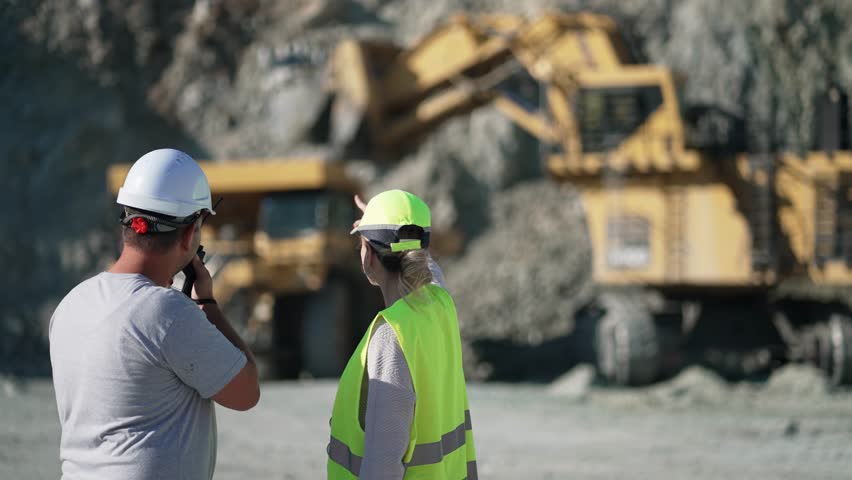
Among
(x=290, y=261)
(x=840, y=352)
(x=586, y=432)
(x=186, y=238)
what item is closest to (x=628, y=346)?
(x=840, y=352)

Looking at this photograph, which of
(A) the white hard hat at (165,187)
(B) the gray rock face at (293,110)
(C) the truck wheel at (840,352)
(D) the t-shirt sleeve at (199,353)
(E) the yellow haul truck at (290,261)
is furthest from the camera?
(B) the gray rock face at (293,110)

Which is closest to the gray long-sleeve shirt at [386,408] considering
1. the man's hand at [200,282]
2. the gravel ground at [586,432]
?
the man's hand at [200,282]

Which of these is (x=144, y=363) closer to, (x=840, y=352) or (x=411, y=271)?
(x=411, y=271)

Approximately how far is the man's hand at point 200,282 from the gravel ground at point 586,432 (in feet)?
16.6

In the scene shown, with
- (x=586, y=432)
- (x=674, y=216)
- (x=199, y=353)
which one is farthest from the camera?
(x=674, y=216)

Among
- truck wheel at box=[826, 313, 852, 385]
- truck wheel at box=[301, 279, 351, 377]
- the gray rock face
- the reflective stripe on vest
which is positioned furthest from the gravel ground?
the gray rock face

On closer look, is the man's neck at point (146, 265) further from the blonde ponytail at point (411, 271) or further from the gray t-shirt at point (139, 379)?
the blonde ponytail at point (411, 271)

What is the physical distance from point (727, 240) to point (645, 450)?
16.9 ft

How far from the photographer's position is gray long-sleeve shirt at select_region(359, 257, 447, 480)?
9.58 feet

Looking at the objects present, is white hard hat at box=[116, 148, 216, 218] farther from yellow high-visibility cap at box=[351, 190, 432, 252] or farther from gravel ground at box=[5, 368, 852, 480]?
gravel ground at box=[5, 368, 852, 480]

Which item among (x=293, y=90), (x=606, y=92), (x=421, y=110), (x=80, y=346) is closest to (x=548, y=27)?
(x=606, y=92)

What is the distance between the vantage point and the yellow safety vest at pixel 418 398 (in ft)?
9.95

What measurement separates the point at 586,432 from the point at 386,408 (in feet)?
26.0

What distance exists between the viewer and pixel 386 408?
2936 mm
